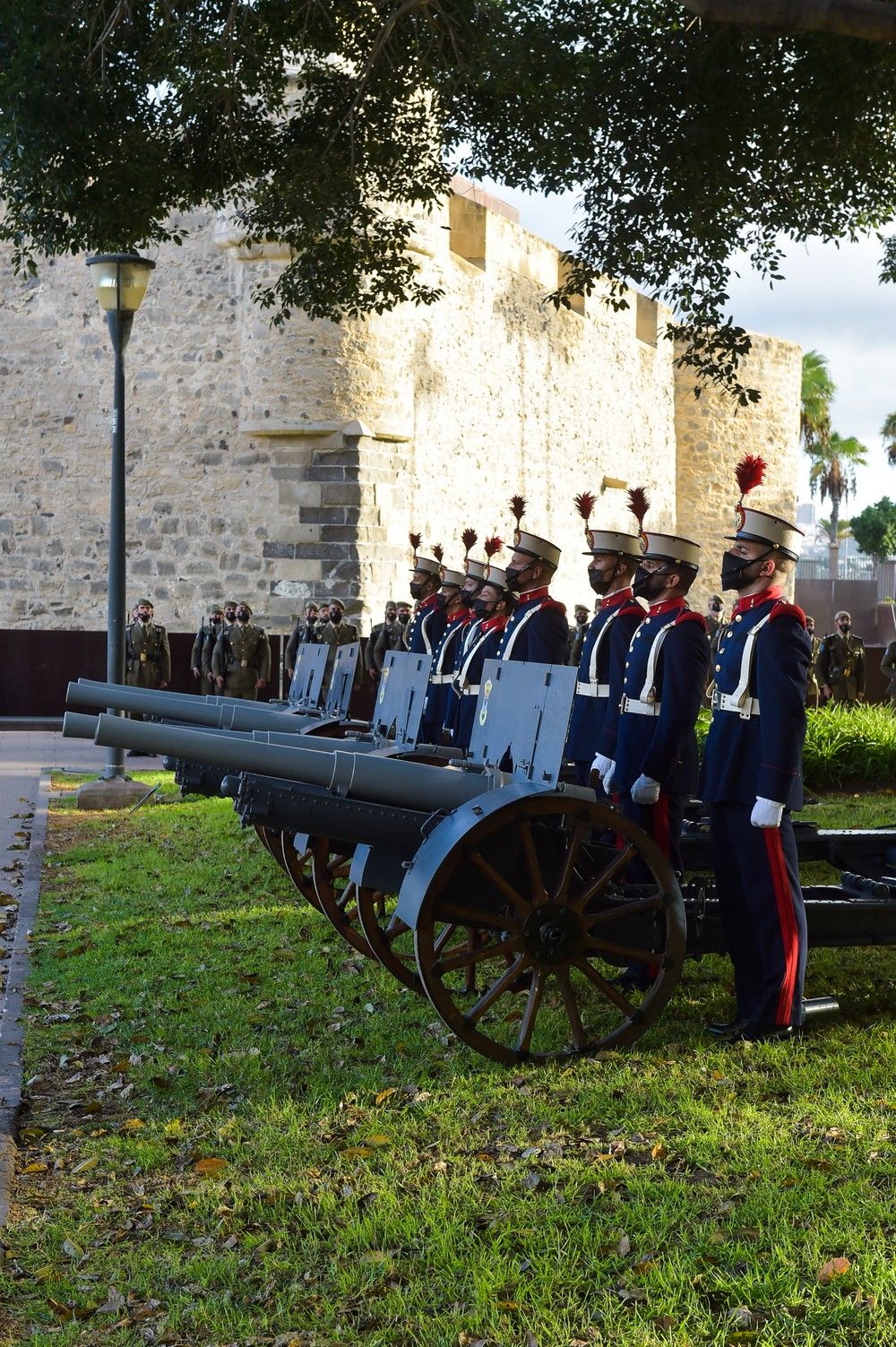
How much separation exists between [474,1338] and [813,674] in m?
18.7

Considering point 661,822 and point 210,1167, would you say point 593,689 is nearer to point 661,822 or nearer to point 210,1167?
point 661,822

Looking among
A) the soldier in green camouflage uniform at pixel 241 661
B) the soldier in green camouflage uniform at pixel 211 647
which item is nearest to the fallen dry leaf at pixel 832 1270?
the soldier in green camouflage uniform at pixel 241 661

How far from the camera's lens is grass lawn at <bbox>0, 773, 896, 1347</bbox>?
11.1 feet

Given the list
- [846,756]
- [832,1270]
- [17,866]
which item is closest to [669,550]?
[832,1270]

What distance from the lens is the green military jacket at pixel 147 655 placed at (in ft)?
59.9

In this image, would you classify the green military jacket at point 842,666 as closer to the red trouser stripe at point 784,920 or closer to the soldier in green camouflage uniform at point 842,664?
the soldier in green camouflage uniform at point 842,664

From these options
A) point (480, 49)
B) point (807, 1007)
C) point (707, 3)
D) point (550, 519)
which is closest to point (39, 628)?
point (550, 519)

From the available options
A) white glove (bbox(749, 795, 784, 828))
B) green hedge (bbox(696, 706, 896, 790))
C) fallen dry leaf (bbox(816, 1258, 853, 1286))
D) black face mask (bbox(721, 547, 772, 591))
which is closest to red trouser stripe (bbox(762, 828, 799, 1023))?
white glove (bbox(749, 795, 784, 828))

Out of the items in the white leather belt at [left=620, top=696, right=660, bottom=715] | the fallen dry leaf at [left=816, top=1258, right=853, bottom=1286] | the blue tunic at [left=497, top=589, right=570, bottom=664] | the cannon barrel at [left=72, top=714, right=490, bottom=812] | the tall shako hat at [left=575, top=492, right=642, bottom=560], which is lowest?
the fallen dry leaf at [left=816, top=1258, right=853, bottom=1286]

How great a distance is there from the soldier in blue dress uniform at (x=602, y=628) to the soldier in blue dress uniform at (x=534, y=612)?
0.57 ft

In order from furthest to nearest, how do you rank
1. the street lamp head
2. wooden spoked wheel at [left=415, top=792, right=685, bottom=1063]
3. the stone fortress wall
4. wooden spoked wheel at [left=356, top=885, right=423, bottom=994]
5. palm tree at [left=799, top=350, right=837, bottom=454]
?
palm tree at [left=799, top=350, right=837, bottom=454] → the stone fortress wall → the street lamp head → wooden spoked wheel at [left=356, top=885, right=423, bottom=994] → wooden spoked wheel at [left=415, top=792, right=685, bottom=1063]

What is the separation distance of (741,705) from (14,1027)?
2931mm

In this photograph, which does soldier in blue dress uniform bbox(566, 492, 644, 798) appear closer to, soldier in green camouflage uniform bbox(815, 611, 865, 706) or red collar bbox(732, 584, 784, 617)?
red collar bbox(732, 584, 784, 617)

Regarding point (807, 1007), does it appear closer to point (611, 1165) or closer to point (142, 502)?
point (611, 1165)
